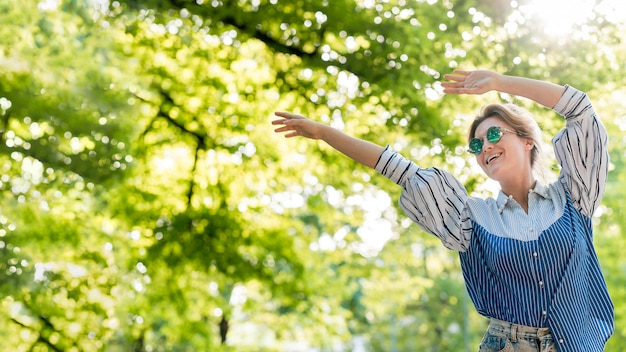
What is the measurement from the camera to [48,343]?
8695 mm

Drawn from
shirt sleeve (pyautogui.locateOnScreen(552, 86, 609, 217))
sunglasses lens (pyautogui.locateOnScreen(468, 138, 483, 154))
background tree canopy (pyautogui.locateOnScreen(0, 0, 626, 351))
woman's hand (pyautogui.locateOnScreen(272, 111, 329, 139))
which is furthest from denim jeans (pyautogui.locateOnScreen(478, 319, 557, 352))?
background tree canopy (pyautogui.locateOnScreen(0, 0, 626, 351))

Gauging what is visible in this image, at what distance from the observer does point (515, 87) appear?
2199 mm

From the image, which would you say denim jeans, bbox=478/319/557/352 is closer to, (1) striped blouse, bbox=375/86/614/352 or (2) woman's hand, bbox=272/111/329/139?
(1) striped blouse, bbox=375/86/614/352

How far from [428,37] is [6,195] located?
3.99 metres

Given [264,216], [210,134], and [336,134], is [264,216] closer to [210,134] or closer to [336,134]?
[210,134]

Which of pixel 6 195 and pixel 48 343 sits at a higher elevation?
pixel 6 195

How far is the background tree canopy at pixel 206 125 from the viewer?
6918 millimetres

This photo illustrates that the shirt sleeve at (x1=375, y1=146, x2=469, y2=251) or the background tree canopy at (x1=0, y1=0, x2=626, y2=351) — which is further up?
the shirt sleeve at (x1=375, y1=146, x2=469, y2=251)

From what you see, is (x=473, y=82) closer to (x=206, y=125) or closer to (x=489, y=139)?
(x=489, y=139)

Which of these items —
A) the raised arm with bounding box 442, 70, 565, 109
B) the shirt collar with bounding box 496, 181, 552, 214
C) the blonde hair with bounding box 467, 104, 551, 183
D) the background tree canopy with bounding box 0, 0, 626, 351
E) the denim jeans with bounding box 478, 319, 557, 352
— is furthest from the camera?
the background tree canopy with bounding box 0, 0, 626, 351

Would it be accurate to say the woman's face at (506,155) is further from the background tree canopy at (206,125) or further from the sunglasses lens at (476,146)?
the background tree canopy at (206,125)

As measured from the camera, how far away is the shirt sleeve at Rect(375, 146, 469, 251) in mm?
2236

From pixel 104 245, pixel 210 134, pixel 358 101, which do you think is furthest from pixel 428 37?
pixel 104 245

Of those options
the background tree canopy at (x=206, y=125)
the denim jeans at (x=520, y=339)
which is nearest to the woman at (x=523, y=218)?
the denim jeans at (x=520, y=339)
